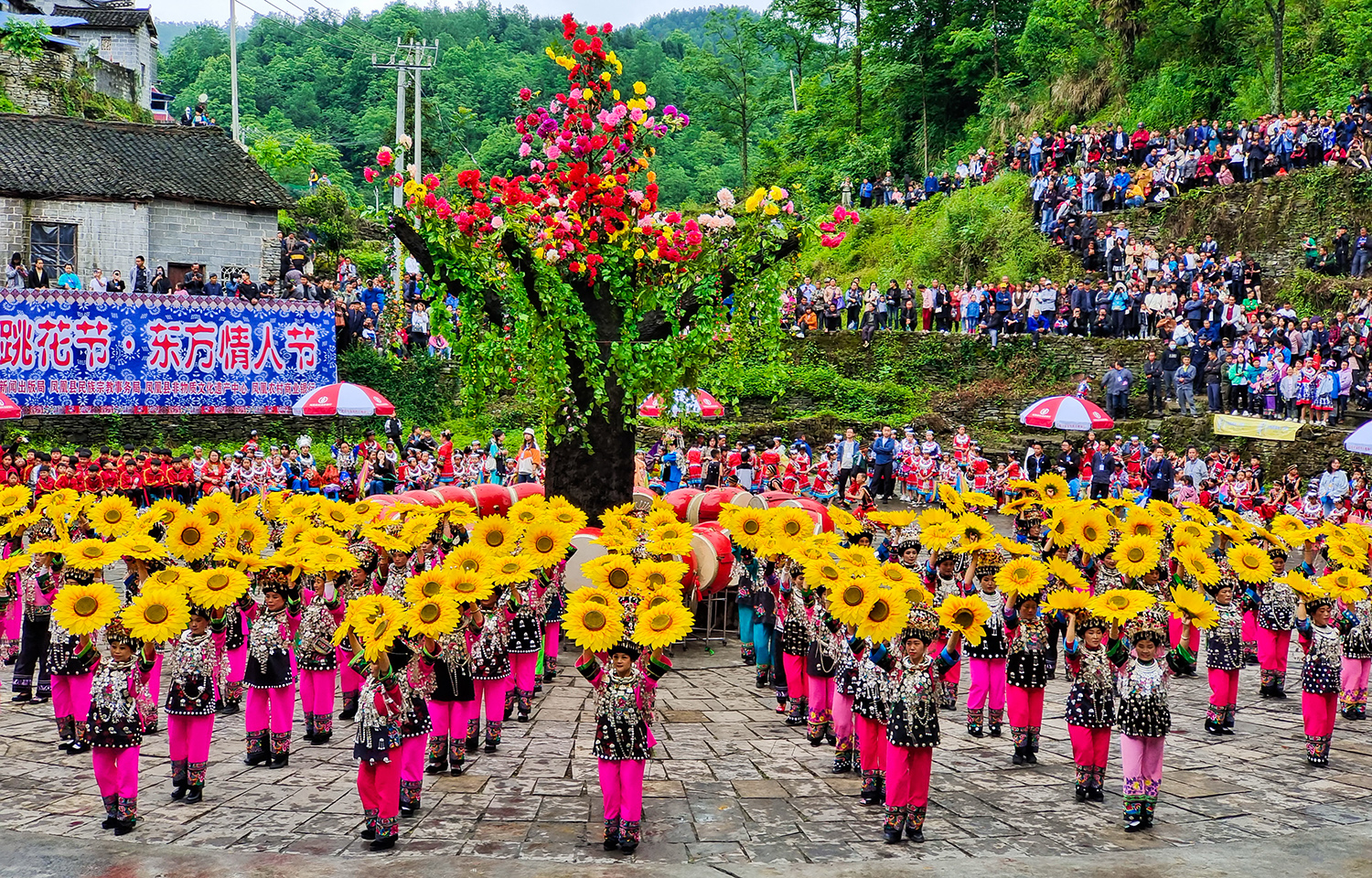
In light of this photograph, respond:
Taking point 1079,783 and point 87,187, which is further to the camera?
point 87,187

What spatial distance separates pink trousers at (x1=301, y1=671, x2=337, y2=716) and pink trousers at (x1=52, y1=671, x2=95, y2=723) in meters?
1.50

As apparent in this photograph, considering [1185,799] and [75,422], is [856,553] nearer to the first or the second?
[1185,799]

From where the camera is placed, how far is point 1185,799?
852 centimetres

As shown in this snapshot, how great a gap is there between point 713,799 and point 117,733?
375cm

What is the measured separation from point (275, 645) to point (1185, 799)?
6455 mm

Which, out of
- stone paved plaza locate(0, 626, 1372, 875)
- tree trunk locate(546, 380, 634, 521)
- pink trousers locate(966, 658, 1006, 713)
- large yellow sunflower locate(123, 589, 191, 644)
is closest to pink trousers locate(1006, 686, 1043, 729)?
stone paved plaza locate(0, 626, 1372, 875)

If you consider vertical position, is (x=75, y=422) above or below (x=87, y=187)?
below

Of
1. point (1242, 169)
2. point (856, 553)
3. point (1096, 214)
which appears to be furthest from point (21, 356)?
point (1242, 169)

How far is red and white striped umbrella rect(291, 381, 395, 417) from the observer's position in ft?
63.2

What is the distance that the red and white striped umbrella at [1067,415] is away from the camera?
19406 millimetres

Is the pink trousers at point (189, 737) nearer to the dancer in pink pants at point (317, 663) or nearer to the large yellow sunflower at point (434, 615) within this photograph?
the dancer in pink pants at point (317, 663)

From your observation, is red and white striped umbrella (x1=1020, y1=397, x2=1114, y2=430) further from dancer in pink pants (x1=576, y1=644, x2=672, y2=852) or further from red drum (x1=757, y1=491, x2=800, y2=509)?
dancer in pink pants (x1=576, y1=644, x2=672, y2=852)

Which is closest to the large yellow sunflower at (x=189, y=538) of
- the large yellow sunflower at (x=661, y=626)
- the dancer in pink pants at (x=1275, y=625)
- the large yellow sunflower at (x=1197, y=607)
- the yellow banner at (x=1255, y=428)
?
the large yellow sunflower at (x=661, y=626)

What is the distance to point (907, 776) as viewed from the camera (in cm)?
760
